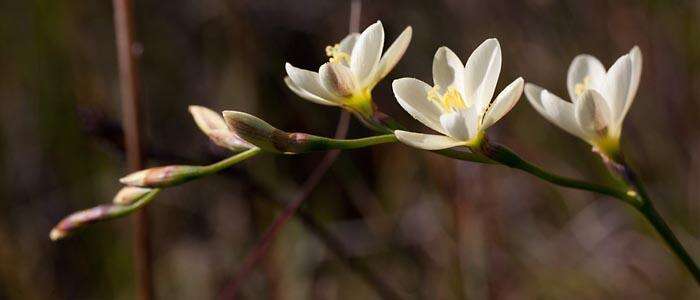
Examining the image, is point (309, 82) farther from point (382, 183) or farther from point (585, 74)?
point (382, 183)

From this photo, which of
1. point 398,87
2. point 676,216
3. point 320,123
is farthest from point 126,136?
point 320,123

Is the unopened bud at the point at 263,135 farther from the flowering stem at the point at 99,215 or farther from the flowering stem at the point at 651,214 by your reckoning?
the flowering stem at the point at 651,214

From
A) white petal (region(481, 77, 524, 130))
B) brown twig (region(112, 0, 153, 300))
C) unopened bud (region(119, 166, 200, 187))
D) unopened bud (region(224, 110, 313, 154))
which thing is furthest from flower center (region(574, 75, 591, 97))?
brown twig (region(112, 0, 153, 300))

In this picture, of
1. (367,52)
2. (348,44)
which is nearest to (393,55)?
(367,52)

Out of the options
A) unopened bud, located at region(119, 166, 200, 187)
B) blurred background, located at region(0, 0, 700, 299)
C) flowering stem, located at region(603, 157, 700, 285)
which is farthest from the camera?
blurred background, located at region(0, 0, 700, 299)

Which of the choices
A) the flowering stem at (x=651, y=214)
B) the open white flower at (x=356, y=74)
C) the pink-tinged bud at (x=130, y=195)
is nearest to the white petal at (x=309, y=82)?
the open white flower at (x=356, y=74)

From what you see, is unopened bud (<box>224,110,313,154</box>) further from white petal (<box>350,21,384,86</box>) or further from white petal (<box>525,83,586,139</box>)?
white petal (<box>525,83,586,139</box>)

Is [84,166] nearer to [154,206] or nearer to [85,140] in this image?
[85,140]
